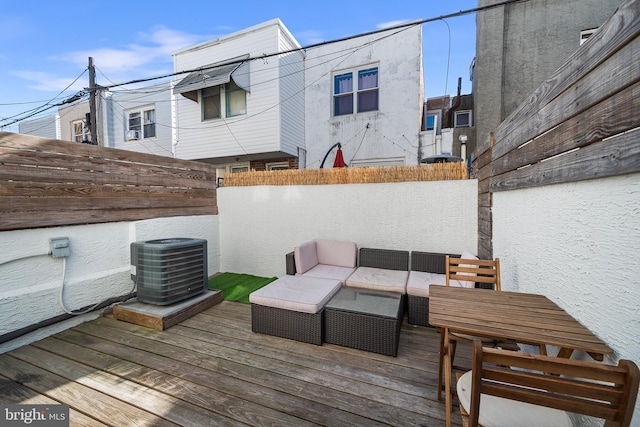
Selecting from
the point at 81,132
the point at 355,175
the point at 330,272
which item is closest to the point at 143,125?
the point at 81,132

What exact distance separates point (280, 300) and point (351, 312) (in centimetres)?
85

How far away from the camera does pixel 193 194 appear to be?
16.4ft

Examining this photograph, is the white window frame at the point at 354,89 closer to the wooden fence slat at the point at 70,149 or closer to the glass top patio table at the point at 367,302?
the wooden fence slat at the point at 70,149

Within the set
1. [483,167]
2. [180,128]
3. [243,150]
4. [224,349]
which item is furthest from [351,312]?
[180,128]

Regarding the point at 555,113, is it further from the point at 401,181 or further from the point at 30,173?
the point at 30,173

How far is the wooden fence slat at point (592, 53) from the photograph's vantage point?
3.83ft

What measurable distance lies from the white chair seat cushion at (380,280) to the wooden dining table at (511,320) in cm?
131

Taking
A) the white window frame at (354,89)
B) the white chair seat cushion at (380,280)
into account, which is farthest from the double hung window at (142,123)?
the white chair seat cushion at (380,280)

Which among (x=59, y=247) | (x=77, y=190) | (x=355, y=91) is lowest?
(x=59, y=247)

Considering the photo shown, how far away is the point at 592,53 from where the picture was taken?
1426 millimetres

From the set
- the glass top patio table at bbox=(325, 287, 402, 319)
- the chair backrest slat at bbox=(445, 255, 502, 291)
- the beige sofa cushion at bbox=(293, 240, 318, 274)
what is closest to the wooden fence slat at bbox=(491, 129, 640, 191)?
the chair backrest slat at bbox=(445, 255, 502, 291)

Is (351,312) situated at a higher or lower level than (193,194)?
lower

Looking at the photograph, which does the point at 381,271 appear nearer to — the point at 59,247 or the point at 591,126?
the point at 591,126

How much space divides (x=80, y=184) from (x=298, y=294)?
3281mm
